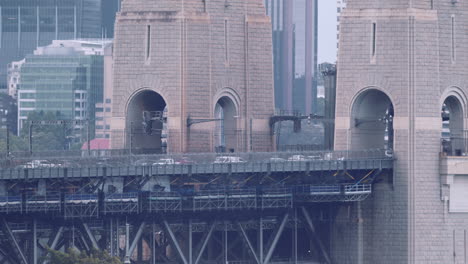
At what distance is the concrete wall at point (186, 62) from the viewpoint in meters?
176

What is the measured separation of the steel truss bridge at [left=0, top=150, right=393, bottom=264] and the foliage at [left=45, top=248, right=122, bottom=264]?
8.87 ft

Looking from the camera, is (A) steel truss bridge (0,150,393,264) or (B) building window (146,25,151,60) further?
(B) building window (146,25,151,60)

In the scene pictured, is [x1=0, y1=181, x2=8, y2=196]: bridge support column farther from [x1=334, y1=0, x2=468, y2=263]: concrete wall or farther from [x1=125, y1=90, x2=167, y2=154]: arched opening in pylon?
[x1=334, y1=0, x2=468, y2=263]: concrete wall

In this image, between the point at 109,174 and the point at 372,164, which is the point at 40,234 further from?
the point at 372,164

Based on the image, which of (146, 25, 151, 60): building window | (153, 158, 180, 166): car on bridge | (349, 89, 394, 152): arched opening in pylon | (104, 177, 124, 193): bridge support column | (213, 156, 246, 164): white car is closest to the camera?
(104, 177, 124, 193): bridge support column

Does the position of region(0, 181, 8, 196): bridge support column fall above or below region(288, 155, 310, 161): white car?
below

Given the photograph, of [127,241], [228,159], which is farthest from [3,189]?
[228,159]

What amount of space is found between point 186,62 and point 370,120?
16.6 m

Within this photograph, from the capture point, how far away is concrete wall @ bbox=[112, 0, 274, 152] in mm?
176375

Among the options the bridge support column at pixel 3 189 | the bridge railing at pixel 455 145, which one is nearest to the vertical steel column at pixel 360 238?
the bridge railing at pixel 455 145

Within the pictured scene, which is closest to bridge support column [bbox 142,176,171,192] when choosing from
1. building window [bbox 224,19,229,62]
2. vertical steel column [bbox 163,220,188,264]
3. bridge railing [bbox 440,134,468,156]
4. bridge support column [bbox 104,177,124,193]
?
bridge support column [bbox 104,177,124,193]

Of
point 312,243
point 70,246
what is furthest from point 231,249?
point 70,246

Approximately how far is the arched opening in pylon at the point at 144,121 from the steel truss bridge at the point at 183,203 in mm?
3682

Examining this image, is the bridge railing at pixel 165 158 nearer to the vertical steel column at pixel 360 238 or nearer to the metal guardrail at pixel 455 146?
the vertical steel column at pixel 360 238
